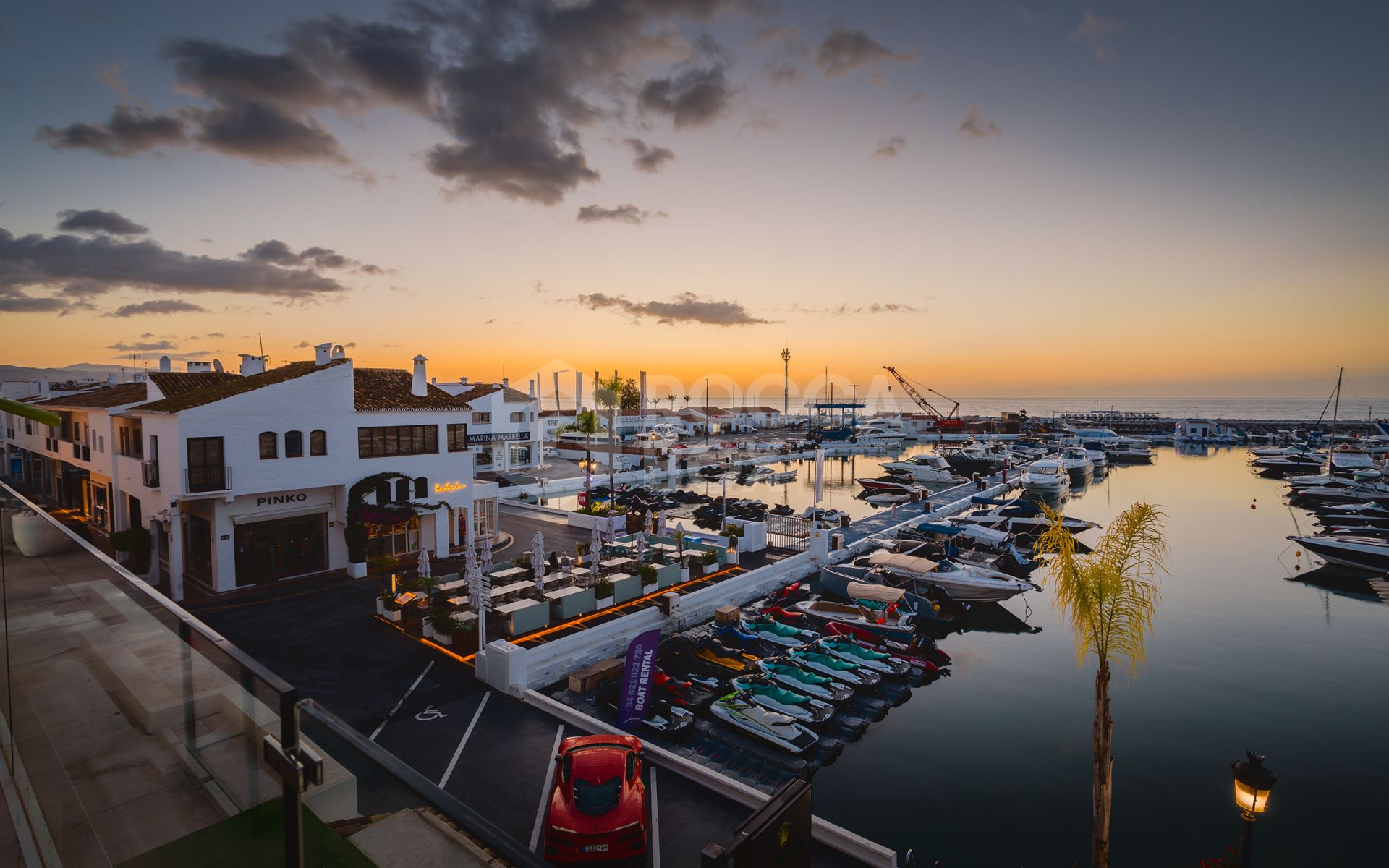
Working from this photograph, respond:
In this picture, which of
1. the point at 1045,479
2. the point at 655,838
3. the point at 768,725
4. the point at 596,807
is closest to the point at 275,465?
the point at 596,807

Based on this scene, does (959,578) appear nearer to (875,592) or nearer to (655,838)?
(875,592)

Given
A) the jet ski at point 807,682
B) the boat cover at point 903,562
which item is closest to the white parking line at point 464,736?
the jet ski at point 807,682

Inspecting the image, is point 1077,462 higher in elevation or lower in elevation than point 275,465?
lower

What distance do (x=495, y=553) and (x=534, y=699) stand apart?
14.8 metres

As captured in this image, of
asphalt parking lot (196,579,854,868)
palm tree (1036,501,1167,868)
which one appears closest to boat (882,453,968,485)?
asphalt parking lot (196,579,854,868)

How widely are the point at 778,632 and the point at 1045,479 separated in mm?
45637

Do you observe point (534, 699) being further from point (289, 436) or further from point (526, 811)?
point (289, 436)

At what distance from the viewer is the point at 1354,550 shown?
32.2m

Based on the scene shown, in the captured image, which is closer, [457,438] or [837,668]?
[837,668]

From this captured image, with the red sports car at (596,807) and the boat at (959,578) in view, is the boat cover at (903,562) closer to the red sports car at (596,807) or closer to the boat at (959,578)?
the boat at (959,578)

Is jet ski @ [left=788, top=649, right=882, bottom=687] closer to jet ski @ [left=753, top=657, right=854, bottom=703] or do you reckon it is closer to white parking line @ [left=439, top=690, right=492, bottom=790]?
jet ski @ [left=753, top=657, right=854, bottom=703]

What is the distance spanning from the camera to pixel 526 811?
11.1m

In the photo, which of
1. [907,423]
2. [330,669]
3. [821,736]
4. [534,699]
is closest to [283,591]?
[330,669]

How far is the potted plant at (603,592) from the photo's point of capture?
2131 cm
